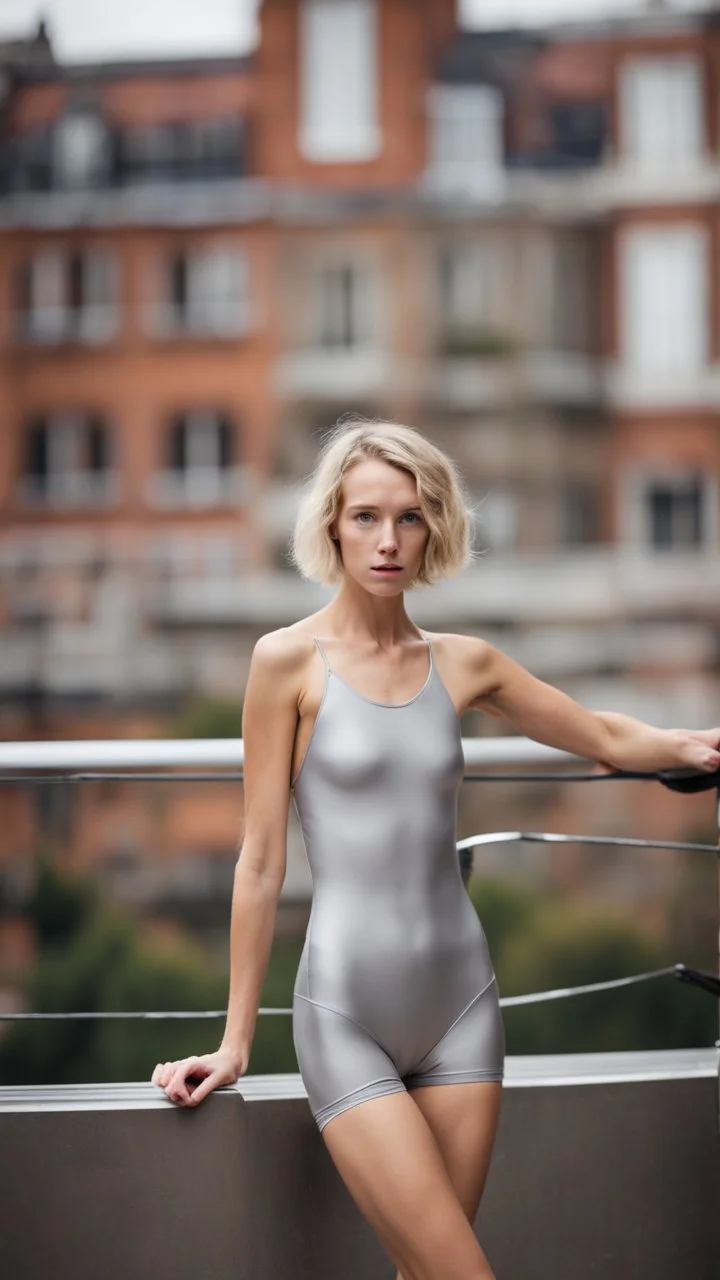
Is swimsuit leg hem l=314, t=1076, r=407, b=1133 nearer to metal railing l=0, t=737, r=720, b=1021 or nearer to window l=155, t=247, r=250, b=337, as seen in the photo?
metal railing l=0, t=737, r=720, b=1021

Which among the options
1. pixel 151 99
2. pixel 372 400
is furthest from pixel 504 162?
pixel 151 99

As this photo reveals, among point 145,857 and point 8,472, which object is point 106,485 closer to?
point 8,472

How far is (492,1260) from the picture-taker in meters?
2.14

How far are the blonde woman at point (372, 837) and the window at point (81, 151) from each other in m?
24.5

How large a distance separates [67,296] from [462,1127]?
80.4ft

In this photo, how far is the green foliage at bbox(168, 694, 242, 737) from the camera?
80.1 feet

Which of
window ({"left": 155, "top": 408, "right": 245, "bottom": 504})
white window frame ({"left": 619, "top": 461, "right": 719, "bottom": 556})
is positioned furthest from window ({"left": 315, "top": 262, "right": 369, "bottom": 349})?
white window frame ({"left": 619, "top": 461, "right": 719, "bottom": 556})

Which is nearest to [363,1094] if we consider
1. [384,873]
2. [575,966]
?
[384,873]

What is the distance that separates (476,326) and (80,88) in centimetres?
741

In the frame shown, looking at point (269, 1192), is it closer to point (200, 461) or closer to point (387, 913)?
point (387, 913)

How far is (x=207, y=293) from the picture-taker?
24.6 metres

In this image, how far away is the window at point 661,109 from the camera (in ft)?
80.7

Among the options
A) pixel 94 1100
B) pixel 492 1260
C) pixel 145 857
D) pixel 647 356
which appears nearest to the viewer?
pixel 94 1100

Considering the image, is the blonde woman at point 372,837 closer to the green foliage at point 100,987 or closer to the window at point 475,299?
the window at point 475,299
